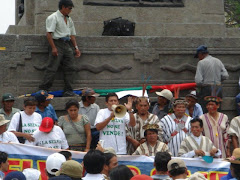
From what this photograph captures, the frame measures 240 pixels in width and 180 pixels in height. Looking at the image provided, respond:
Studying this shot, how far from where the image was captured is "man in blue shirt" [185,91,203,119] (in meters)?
12.8

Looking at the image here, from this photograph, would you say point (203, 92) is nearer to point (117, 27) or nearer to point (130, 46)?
point (130, 46)

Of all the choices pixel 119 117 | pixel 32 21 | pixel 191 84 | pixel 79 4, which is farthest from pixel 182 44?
pixel 119 117

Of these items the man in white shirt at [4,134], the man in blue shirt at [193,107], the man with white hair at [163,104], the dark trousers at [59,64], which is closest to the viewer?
the man in white shirt at [4,134]

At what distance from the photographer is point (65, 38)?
1427 centimetres

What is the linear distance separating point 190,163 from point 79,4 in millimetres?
6561

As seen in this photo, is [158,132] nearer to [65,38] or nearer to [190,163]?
[190,163]

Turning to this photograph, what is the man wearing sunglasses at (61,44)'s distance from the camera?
14109mm

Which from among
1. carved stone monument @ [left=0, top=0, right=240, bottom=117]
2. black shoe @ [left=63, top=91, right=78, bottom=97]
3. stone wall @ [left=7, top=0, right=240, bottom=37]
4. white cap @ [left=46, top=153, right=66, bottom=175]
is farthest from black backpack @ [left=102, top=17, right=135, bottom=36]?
white cap @ [left=46, top=153, right=66, bottom=175]

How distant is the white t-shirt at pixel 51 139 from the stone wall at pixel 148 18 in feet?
16.6

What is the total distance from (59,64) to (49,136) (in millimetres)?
3583

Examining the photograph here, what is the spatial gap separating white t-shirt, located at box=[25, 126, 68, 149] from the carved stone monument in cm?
263

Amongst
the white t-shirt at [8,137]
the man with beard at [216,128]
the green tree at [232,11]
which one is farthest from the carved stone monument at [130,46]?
the green tree at [232,11]

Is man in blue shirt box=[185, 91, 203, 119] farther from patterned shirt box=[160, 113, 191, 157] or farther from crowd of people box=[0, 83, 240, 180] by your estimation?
patterned shirt box=[160, 113, 191, 157]

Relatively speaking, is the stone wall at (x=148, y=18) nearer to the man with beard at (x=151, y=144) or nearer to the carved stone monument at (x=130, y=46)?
the carved stone monument at (x=130, y=46)
